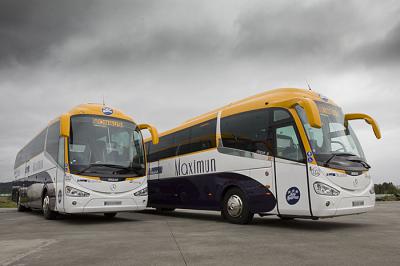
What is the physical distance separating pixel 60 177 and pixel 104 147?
1.54 meters

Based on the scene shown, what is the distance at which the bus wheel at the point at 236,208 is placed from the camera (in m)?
10.3

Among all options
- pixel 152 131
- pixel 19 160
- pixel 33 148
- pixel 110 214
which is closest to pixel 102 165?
pixel 152 131

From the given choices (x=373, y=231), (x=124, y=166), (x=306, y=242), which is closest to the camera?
(x=306, y=242)

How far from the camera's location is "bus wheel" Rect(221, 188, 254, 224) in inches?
406

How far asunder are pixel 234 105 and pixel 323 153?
3.54m

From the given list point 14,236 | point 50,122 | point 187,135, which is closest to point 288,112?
point 187,135

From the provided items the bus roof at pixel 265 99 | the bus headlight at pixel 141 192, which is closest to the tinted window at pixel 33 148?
the bus headlight at pixel 141 192

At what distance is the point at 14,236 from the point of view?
8.71m

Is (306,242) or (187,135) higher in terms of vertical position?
(187,135)

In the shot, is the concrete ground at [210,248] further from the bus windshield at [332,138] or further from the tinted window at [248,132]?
the tinted window at [248,132]

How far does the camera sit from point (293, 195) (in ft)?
29.9

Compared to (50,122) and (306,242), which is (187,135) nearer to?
(50,122)

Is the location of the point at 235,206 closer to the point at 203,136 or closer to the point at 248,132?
the point at 248,132

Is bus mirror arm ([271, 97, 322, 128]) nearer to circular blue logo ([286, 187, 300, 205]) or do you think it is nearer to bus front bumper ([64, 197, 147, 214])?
circular blue logo ([286, 187, 300, 205])
